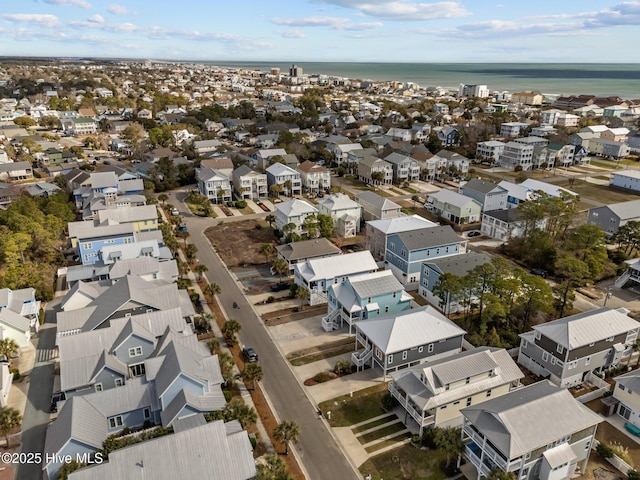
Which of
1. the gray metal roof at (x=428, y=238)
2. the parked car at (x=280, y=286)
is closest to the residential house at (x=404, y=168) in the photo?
the gray metal roof at (x=428, y=238)

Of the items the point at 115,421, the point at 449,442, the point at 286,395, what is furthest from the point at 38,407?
the point at 449,442

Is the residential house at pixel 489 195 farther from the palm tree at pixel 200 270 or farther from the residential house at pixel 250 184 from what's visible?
the palm tree at pixel 200 270

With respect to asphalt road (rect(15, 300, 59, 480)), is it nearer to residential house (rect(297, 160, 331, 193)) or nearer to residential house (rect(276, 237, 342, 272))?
residential house (rect(276, 237, 342, 272))

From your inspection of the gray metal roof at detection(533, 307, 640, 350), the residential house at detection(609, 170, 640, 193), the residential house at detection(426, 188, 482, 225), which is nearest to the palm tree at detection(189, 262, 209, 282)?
the gray metal roof at detection(533, 307, 640, 350)

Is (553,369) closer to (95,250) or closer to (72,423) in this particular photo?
(72,423)

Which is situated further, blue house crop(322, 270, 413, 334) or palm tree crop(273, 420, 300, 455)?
blue house crop(322, 270, 413, 334)
